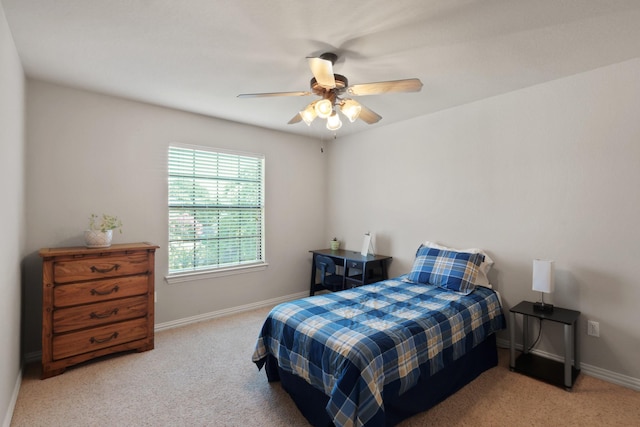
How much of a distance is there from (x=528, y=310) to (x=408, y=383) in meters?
1.42

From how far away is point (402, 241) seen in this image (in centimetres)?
393

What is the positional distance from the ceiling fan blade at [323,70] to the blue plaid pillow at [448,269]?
2016mm

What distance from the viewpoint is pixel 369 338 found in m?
1.84

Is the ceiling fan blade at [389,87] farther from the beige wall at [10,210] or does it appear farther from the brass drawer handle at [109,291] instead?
the brass drawer handle at [109,291]

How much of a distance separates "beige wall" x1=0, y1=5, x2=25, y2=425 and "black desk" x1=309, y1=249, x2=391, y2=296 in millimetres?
3049

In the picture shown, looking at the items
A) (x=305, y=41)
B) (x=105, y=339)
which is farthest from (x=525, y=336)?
(x=105, y=339)

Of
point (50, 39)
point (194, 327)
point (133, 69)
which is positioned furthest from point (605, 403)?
point (50, 39)

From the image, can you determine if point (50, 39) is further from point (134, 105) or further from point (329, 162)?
point (329, 162)

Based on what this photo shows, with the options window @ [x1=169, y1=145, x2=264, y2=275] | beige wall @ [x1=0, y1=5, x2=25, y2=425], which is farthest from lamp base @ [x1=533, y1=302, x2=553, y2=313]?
beige wall @ [x1=0, y1=5, x2=25, y2=425]

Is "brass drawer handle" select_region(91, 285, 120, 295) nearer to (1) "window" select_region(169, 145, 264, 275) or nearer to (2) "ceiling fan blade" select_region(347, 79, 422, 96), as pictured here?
(1) "window" select_region(169, 145, 264, 275)

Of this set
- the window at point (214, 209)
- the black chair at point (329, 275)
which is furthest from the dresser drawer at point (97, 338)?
the black chair at point (329, 275)

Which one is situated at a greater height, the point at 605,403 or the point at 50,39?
the point at 50,39

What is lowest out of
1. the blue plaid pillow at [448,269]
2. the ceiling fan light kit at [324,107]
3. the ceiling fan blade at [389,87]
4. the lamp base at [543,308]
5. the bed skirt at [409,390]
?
the bed skirt at [409,390]

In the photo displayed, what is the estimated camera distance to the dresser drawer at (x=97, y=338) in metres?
2.53
